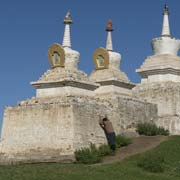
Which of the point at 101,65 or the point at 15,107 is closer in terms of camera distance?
the point at 15,107

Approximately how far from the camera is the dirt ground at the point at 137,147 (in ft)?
114

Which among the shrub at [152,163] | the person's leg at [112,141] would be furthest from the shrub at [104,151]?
the shrub at [152,163]

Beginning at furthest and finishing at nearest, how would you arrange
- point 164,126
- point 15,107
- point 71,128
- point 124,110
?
point 164,126, point 124,110, point 15,107, point 71,128

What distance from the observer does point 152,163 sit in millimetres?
31328

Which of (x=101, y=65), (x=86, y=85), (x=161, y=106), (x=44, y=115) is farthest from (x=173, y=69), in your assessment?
(x=44, y=115)

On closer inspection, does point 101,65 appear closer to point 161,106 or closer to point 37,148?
point 161,106

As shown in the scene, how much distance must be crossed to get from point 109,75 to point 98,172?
13.5m

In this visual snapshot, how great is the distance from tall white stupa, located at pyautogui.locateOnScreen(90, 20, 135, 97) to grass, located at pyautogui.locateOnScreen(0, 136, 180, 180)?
27.7 ft

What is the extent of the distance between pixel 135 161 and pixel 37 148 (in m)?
6.66

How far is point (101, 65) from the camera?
43062 mm

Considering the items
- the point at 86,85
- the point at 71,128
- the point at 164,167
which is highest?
the point at 86,85

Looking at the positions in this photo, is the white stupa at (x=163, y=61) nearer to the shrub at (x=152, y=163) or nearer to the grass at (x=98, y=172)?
the grass at (x=98, y=172)

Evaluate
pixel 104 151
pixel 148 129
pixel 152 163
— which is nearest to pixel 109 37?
pixel 148 129

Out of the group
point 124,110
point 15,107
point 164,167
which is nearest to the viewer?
point 164,167
